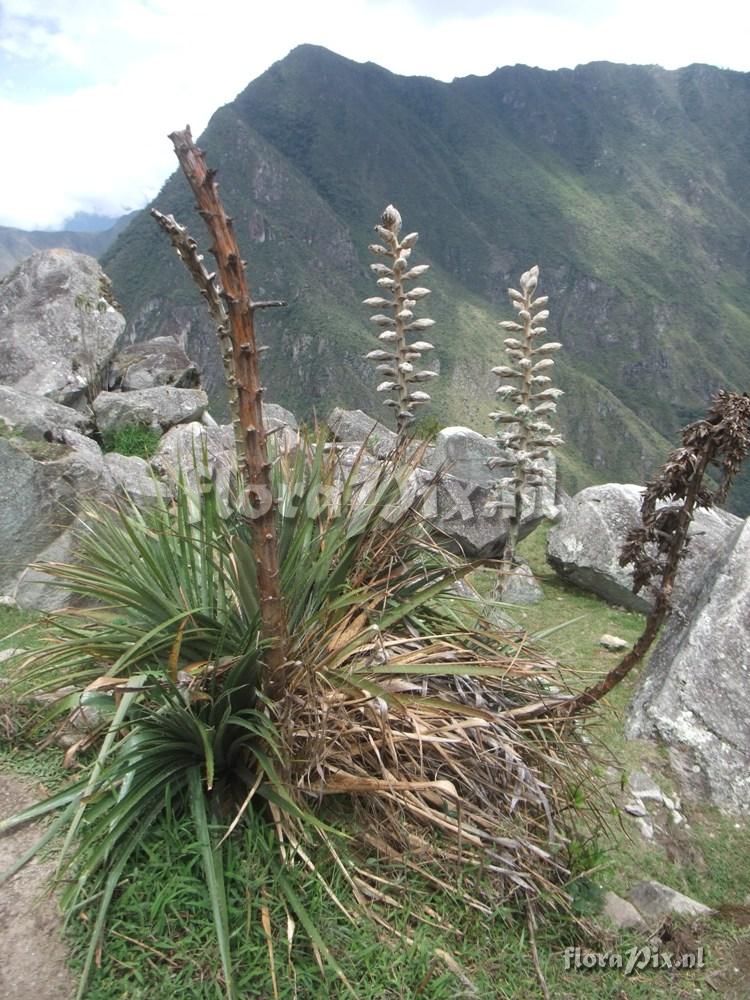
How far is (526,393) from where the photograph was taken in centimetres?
944

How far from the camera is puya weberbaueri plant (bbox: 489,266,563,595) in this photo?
30.1ft

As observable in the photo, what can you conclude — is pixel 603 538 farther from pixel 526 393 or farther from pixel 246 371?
pixel 246 371

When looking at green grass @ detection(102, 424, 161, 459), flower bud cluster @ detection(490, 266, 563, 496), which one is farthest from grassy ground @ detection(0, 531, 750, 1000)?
green grass @ detection(102, 424, 161, 459)

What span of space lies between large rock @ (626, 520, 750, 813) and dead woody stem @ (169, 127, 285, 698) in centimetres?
364

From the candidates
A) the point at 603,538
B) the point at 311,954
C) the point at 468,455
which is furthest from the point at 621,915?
the point at 468,455

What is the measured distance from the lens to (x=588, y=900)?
347 cm

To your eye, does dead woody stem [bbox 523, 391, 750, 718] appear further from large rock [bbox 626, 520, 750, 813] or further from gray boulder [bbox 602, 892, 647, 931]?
large rock [bbox 626, 520, 750, 813]

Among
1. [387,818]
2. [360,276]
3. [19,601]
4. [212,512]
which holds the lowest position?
[19,601]

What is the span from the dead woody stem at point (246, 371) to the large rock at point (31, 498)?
509cm

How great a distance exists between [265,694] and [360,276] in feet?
649

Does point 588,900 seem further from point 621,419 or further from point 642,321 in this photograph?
point 642,321

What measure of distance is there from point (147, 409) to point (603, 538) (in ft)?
27.3

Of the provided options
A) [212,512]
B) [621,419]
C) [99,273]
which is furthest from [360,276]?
[212,512]

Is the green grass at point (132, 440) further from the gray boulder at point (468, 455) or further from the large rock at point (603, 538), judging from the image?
the large rock at point (603, 538)
